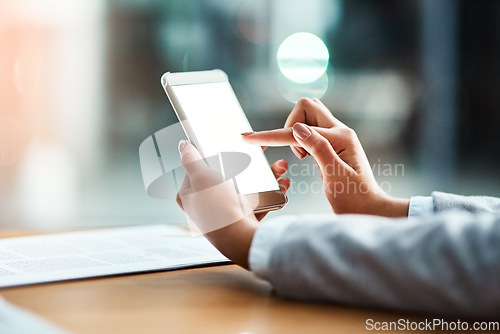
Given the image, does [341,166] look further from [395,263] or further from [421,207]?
[395,263]

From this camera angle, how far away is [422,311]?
377mm

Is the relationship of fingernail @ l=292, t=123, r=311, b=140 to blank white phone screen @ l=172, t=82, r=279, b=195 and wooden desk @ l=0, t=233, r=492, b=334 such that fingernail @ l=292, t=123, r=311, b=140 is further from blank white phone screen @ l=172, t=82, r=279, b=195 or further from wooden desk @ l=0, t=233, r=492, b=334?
wooden desk @ l=0, t=233, r=492, b=334

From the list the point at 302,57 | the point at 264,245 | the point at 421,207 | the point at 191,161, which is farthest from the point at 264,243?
the point at 302,57

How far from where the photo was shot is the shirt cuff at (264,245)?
412 millimetres

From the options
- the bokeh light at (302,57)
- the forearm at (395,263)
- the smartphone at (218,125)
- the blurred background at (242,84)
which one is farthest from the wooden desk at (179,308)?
the bokeh light at (302,57)

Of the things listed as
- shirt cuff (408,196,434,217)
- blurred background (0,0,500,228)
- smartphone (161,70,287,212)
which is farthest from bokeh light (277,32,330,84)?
shirt cuff (408,196,434,217)

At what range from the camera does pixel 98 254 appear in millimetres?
559

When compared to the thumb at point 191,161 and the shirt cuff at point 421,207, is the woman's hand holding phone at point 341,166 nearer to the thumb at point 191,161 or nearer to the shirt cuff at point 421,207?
the shirt cuff at point 421,207

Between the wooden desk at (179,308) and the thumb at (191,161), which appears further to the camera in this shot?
the thumb at (191,161)

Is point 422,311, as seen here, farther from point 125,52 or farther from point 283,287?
point 125,52

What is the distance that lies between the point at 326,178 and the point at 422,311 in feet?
0.92

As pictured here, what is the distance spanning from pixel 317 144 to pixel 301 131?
2 cm

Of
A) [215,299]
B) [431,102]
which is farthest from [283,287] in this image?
[431,102]

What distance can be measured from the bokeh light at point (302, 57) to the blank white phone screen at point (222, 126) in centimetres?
195
